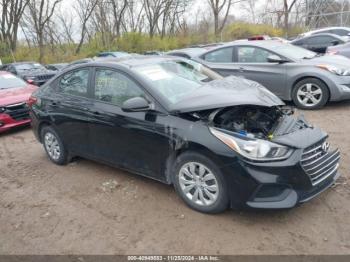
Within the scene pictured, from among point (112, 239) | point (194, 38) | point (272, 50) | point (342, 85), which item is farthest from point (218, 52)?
point (194, 38)

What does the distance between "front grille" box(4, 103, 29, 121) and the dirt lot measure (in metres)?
3.16

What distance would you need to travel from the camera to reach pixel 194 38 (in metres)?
36.5

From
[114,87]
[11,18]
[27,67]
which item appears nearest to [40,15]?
[11,18]

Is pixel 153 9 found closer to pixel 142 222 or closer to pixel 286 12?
pixel 286 12

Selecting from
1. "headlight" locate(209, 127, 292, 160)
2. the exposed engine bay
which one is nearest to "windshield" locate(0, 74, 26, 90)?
the exposed engine bay

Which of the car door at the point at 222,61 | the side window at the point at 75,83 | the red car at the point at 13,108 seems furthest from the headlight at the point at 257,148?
the red car at the point at 13,108

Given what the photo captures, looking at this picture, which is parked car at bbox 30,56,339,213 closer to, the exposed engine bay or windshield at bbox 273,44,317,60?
the exposed engine bay

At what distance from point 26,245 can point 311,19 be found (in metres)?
35.4

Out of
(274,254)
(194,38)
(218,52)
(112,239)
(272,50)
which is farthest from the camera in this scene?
(194,38)

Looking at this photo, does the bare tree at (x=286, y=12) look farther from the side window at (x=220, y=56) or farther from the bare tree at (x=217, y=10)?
the side window at (x=220, y=56)

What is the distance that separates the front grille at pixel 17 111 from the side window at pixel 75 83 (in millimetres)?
3070

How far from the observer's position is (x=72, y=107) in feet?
16.2

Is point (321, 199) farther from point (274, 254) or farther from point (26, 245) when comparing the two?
point (26, 245)

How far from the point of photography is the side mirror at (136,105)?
3.94 m
